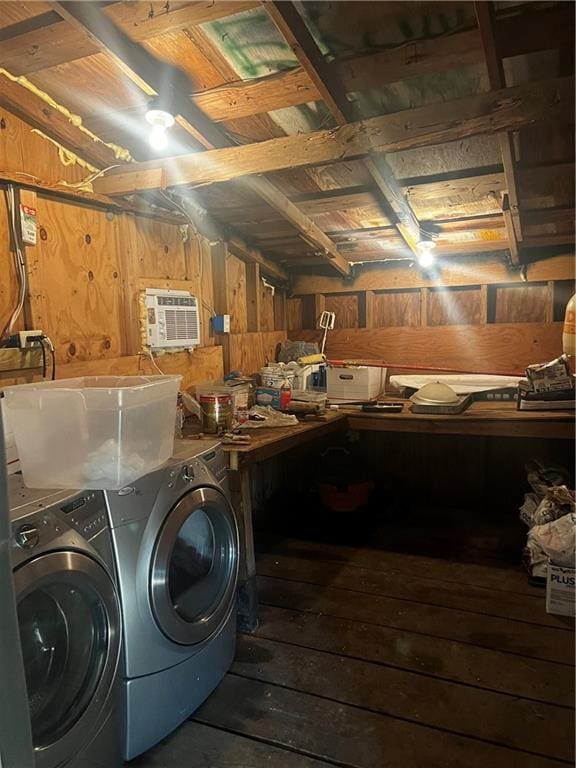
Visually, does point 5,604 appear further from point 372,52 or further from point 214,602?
point 372,52

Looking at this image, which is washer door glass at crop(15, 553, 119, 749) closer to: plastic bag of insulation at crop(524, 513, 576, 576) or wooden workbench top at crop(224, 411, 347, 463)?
wooden workbench top at crop(224, 411, 347, 463)

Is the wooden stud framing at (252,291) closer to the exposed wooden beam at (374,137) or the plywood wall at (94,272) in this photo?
the plywood wall at (94,272)

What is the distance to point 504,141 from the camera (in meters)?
1.89

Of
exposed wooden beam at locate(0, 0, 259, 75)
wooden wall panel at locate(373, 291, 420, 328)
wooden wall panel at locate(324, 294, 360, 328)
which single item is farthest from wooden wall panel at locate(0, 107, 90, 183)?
wooden wall panel at locate(373, 291, 420, 328)

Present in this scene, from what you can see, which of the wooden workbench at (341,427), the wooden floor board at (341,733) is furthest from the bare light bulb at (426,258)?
the wooden floor board at (341,733)

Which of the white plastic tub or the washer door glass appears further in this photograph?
the white plastic tub

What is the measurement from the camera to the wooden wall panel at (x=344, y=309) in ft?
12.0

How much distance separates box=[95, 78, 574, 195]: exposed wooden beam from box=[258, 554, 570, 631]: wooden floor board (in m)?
1.89

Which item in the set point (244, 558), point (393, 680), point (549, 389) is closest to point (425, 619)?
point (393, 680)

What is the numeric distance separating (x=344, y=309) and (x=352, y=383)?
3.18ft

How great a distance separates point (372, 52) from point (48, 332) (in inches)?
61.0

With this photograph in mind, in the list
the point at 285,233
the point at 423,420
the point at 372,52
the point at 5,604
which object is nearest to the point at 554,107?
the point at 372,52

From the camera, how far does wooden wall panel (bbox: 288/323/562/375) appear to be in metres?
3.14

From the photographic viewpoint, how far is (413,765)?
4.38 feet
